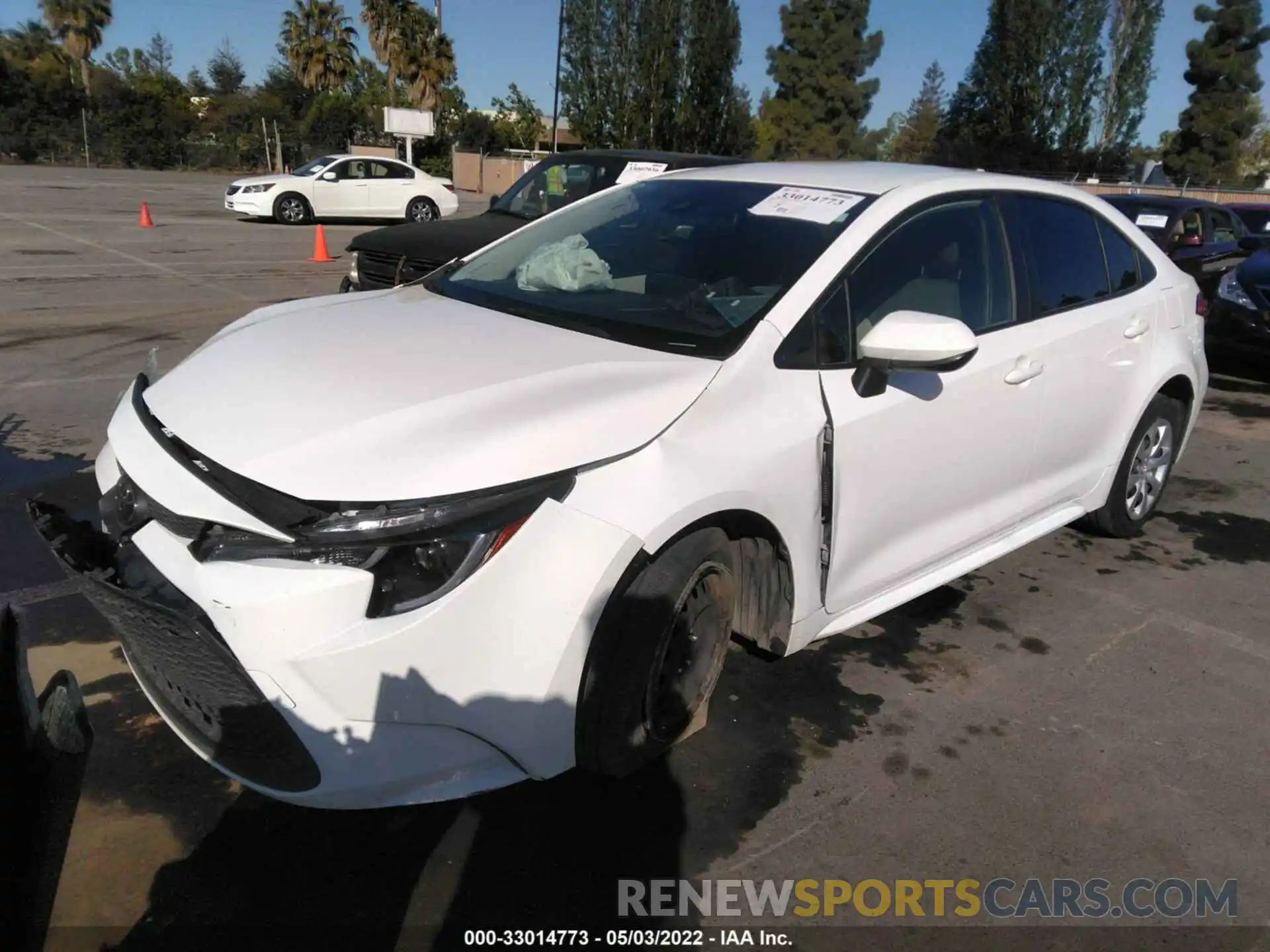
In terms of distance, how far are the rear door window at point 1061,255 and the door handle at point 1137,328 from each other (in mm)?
184

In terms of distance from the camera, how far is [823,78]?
58375mm

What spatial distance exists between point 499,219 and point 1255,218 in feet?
35.2

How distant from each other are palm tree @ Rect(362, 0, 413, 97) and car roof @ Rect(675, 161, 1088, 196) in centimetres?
4525

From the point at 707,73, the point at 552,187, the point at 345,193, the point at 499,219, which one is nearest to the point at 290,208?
the point at 345,193

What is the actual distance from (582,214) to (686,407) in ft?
5.67

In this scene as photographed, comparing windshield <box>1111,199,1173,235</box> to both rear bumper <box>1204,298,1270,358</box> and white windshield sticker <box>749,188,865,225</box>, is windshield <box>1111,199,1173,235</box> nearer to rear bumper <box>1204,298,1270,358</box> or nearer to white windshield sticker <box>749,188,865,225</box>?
rear bumper <box>1204,298,1270,358</box>

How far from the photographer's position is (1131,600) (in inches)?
166

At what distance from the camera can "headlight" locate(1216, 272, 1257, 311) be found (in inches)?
331

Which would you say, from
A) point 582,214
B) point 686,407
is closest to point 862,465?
point 686,407

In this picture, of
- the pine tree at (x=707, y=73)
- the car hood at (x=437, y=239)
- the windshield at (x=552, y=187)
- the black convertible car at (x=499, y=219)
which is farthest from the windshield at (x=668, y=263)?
the pine tree at (x=707, y=73)

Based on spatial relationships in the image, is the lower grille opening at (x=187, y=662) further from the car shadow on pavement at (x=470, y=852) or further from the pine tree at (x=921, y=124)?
the pine tree at (x=921, y=124)

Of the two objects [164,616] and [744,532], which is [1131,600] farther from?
[164,616]

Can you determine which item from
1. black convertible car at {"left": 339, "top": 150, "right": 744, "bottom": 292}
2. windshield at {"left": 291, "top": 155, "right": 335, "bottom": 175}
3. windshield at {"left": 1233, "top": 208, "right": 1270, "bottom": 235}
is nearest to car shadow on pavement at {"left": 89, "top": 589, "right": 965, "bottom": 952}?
black convertible car at {"left": 339, "top": 150, "right": 744, "bottom": 292}

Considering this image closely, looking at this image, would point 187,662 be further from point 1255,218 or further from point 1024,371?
point 1255,218
